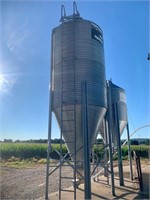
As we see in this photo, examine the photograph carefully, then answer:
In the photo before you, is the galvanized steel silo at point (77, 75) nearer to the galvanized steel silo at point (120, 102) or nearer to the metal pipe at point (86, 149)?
the metal pipe at point (86, 149)

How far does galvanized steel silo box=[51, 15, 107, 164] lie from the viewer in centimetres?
714

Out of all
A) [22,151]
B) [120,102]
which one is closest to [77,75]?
[120,102]

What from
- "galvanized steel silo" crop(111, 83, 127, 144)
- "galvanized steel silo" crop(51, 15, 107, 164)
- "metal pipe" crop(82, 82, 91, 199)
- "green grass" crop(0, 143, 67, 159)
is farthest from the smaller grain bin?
"green grass" crop(0, 143, 67, 159)

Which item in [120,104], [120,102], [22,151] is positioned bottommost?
[22,151]

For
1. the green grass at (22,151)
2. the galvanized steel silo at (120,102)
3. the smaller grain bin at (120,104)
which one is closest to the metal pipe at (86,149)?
the smaller grain bin at (120,104)

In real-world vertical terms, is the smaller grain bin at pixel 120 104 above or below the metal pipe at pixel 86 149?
above

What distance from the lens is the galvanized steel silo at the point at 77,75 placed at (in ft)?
23.4

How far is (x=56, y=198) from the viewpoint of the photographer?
698cm

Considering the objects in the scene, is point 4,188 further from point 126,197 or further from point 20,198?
point 126,197

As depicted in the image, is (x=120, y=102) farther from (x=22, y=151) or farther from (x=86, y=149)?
(x=22, y=151)

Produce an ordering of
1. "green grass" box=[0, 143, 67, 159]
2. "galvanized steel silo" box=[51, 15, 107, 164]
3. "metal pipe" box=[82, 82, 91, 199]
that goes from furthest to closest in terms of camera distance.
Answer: "green grass" box=[0, 143, 67, 159]
"galvanized steel silo" box=[51, 15, 107, 164]
"metal pipe" box=[82, 82, 91, 199]

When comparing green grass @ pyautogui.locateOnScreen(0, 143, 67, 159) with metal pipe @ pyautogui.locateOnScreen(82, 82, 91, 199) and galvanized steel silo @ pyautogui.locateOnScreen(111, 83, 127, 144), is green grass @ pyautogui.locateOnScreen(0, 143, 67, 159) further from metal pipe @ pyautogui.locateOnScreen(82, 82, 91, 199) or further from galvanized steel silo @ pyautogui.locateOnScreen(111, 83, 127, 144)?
metal pipe @ pyautogui.locateOnScreen(82, 82, 91, 199)

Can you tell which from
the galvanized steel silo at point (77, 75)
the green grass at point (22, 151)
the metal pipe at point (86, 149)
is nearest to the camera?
the metal pipe at point (86, 149)

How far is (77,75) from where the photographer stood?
24.0 ft
